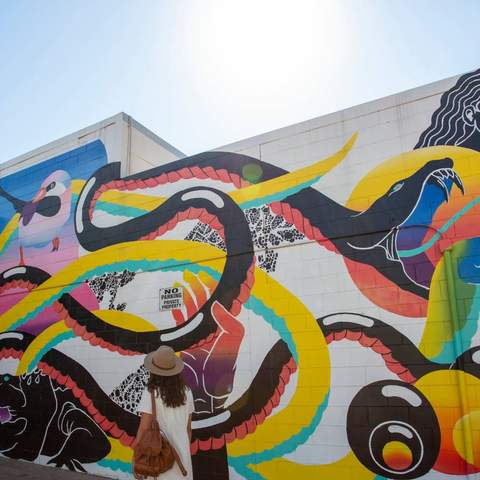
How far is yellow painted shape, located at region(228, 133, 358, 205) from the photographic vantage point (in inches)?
241

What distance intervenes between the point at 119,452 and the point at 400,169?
5326 mm

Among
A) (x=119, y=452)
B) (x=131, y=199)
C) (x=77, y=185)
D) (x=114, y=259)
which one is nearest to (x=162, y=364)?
(x=119, y=452)

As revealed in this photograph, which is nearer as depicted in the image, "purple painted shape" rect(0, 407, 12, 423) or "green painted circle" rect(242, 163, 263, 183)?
"green painted circle" rect(242, 163, 263, 183)

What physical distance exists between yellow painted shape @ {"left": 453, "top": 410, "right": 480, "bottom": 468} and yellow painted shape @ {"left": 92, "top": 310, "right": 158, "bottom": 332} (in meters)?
4.04

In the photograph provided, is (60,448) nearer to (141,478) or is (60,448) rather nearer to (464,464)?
(141,478)

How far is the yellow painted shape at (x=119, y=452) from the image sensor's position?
7026mm

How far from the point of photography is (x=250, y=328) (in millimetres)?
6340

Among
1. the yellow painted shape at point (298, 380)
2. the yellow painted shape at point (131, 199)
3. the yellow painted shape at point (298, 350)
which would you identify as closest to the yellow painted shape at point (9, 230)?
the yellow painted shape at point (131, 199)

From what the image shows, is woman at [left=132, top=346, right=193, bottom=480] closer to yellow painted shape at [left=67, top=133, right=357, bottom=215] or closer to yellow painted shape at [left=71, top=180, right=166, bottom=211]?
yellow painted shape at [left=67, top=133, right=357, bottom=215]

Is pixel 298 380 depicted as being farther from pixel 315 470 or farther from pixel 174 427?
pixel 174 427

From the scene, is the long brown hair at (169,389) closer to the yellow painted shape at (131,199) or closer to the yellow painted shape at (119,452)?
the yellow painted shape at (119,452)

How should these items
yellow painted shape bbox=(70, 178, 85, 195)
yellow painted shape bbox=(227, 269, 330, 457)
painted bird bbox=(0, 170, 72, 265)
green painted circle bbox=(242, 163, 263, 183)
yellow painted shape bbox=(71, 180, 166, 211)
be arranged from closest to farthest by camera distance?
yellow painted shape bbox=(227, 269, 330, 457) < green painted circle bbox=(242, 163, 263, 183) < yellow painted shape bbox=(71, 180, 166, 211) < yellow painted shape bbox=(70, 178, 85, 195) < painted bird bbox=(0, 170, 72, 265)

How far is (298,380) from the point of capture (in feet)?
19.3

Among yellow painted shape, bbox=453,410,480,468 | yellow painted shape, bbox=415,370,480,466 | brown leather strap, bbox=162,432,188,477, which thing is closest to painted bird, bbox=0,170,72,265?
brown leather strap, bbox=162,432,188,477
